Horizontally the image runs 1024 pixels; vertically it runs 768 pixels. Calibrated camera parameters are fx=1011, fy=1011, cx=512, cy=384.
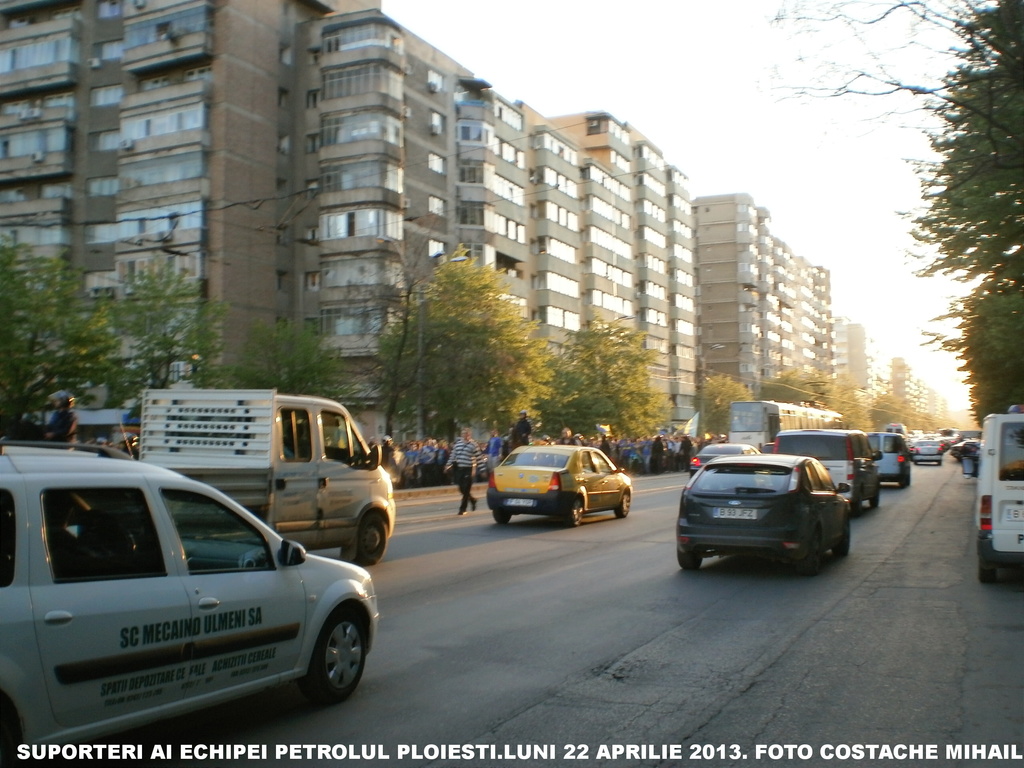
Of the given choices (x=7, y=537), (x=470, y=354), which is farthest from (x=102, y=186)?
(x=7, y=537)

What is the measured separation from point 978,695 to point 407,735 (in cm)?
372

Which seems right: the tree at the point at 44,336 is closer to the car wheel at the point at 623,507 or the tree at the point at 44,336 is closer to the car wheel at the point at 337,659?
the car wheel at the point at 623,507

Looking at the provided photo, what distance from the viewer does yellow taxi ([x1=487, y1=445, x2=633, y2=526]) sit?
18.2 metres

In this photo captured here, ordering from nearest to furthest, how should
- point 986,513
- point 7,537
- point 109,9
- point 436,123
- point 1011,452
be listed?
point 7,537 < point 1011,452 < point 986,513 < point 109,9 < point 436,123

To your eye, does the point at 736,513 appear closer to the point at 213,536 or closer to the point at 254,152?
the point at 213,536

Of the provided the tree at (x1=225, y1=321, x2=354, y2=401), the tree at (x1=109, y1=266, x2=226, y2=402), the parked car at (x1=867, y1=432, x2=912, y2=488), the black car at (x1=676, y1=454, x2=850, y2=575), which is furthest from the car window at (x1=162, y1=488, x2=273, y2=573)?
the tree at (x1=225, y1=321, x2=354, y2=401)

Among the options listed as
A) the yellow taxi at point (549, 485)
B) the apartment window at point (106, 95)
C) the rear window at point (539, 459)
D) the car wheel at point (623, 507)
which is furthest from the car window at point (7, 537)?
the apartment window at point (106, 95)

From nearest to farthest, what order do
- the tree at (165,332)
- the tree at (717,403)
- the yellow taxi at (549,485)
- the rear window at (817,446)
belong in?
the yellow taxi at (549,485), the rear window at (817,446), the tree at (165,332), the tree at (717,403)

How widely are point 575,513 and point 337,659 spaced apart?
12.5 m

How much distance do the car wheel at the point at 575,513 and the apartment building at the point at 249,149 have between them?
25008mm

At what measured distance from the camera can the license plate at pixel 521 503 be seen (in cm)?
1823

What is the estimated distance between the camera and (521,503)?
18.3 meters

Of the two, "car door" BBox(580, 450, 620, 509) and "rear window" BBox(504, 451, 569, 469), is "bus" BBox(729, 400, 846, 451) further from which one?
"rear window" BBox(504, 451, 569, 469)

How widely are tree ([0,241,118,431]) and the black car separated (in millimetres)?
29604
